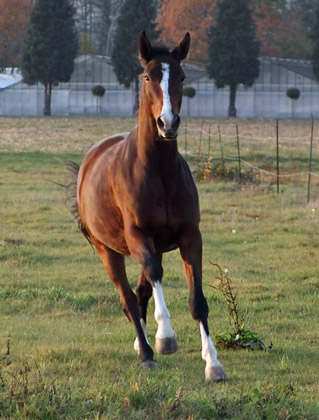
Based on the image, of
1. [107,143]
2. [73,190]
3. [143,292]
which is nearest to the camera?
[143,292]

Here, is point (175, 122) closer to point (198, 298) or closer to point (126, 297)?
point (198, 298)

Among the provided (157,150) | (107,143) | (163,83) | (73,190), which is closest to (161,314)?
(157,150)

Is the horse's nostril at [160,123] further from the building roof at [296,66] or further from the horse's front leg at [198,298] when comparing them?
the building roof at [296,66]

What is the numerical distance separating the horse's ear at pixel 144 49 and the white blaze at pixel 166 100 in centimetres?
24

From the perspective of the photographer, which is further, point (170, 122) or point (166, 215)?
point (166, 215)

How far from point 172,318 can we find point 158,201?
2.48 meters

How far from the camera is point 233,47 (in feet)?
241

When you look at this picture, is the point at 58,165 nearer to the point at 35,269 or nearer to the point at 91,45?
the point at 35,269

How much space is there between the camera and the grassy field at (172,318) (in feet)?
19.2

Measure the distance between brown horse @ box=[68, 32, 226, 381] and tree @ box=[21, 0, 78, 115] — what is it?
6364cm

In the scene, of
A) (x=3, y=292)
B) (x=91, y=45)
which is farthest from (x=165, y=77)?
(x=91, y=45)

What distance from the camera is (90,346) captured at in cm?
847

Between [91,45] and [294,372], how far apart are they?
91.3m

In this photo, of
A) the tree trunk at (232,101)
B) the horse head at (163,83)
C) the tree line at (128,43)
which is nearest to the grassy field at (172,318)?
the horse head at (163,83)
